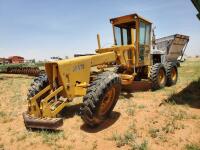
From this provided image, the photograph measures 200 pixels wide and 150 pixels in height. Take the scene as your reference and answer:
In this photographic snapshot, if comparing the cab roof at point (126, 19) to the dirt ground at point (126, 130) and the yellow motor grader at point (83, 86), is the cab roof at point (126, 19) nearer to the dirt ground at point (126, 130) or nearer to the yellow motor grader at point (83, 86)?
the yellow motor grader at point (83, 86)

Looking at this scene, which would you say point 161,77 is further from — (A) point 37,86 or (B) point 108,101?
(A) point 37,86

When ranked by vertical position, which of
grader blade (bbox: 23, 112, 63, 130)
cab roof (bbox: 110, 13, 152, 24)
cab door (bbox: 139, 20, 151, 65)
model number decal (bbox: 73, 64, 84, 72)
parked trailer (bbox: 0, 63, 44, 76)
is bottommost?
grader blade (bbox: 23, 112, 63, 130)

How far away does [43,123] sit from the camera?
18.7 ft

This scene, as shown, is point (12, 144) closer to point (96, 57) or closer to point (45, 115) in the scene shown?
point (45, 115)

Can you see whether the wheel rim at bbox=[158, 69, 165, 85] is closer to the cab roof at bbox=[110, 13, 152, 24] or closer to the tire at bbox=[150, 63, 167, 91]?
Answer: the tire at bbox=[150, 63, 167, 91]

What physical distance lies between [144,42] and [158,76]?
5.20 feet

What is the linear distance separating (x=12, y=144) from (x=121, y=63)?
5089 millimetres

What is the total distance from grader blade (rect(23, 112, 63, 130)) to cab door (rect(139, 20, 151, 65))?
218 inches

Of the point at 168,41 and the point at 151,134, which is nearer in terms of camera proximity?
the point at 151,134

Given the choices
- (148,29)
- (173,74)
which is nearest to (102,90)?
(148,29)

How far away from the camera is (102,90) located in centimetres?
590

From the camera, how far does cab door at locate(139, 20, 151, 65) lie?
997 cm

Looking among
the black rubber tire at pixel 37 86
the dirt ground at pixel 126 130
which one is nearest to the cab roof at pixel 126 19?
the dirt ground at pixel 126 130

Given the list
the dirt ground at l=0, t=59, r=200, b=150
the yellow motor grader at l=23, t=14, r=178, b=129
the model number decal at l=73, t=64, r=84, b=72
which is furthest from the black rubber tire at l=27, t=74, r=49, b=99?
the model number decal at l=73, t=64, r=84, b=72
